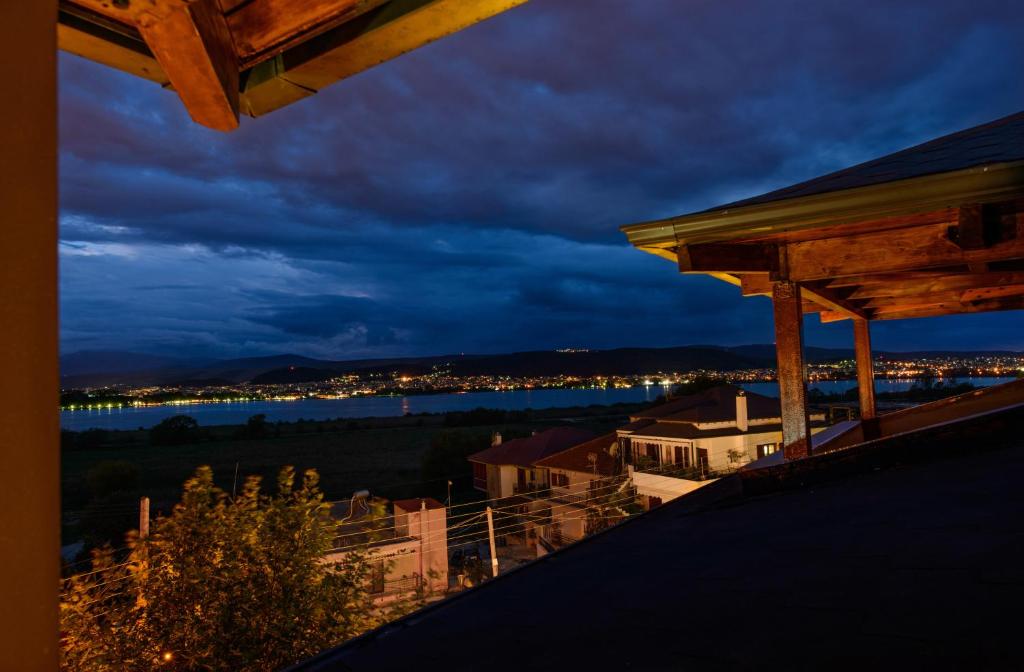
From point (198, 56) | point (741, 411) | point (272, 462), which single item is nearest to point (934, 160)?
point (198, 56)

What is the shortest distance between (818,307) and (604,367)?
120 metres

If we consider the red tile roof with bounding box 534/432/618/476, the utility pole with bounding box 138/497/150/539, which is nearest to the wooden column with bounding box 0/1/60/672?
the utility pole with bounding box 138/497/150/539

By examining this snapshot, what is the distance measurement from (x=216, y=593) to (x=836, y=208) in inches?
260

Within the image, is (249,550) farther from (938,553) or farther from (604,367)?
(604,367)

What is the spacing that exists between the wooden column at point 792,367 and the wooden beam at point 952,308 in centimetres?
465

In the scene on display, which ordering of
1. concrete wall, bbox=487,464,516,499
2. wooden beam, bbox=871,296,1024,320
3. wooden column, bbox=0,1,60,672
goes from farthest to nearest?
concrete wall, bbox=487,464,516,499 → wooden beam, bbox=871,296,1024,320 → wooden column, bbox=0,1,60,672

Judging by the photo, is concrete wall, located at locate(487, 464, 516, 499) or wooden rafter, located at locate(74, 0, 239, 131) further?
concrete wall, located at locate(487, 464, 516, 499)

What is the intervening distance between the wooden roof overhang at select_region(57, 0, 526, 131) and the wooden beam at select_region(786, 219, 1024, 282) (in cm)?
382

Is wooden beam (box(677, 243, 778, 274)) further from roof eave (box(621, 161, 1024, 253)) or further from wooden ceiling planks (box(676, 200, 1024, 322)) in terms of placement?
roof eave (box(621, 161, 1024, 253))

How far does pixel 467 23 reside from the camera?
1658mm

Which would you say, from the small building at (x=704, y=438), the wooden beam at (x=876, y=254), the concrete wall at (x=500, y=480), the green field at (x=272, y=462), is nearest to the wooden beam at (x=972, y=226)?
the wooden beam at (x=876, y=254)

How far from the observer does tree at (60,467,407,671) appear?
573 centimetres

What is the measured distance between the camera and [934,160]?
13.9 feet

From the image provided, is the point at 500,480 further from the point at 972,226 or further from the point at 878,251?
the point at 972,226
